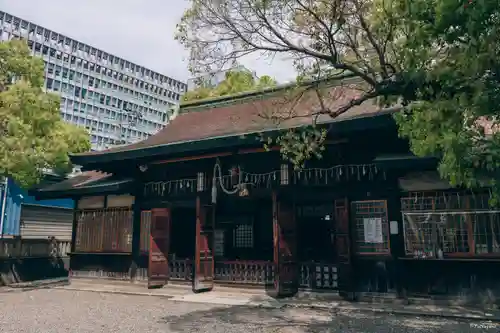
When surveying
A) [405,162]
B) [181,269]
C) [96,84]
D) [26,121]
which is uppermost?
[96,84]

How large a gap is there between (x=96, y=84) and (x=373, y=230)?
239 feet

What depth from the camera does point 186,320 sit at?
323 inches

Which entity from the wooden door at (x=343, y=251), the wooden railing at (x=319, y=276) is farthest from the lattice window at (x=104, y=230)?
the wooden door at (x=343, y=251)

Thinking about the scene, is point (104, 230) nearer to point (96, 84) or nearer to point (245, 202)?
point (245, 202)

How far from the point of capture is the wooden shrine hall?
10.1m

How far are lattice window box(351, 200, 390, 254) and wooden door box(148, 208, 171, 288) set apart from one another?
6.26 meters

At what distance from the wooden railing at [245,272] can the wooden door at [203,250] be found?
30 cm

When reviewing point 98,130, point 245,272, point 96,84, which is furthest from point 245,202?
point 96,84

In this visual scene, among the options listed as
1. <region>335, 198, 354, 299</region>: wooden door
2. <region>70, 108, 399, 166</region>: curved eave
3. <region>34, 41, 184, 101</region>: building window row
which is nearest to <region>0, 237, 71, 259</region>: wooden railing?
<region>70, 108, 399, 166</region>: curved eave

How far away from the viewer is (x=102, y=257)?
573 inches

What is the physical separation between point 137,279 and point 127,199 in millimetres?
2864

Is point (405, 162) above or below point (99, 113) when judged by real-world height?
below

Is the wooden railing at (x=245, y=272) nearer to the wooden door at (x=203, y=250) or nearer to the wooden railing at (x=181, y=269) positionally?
the wooden door at (x=203, y=250)

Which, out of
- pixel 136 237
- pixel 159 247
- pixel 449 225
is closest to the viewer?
pixel 449 225
